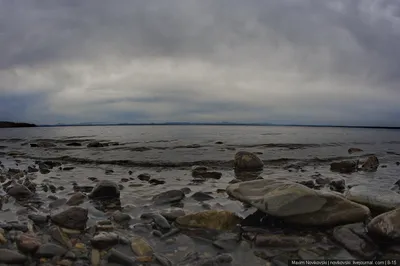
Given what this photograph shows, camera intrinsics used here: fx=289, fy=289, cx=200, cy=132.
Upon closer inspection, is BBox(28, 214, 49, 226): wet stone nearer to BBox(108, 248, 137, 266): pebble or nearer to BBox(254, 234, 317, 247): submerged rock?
BBox(108, 248, 137, 266): pebble

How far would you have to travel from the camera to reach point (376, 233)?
175 inches

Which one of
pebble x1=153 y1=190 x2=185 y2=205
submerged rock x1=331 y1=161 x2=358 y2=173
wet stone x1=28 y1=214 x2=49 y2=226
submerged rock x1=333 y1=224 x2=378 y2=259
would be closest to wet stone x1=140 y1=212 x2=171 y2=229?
pebble x1=153 y1=190 x2=185 y2=205

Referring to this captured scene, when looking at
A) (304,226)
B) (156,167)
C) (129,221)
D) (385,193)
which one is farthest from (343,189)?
(156,167)

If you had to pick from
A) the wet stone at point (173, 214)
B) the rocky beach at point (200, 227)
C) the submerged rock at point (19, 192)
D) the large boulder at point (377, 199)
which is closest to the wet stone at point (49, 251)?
the rocky beach at point (200, 227)

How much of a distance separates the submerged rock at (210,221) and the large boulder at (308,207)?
A: 2.11ft

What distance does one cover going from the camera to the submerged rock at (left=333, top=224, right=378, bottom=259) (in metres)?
4.14

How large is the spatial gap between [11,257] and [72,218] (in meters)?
1.62

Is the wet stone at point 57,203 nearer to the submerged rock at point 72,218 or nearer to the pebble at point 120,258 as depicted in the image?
the submerged rock at point 72,218

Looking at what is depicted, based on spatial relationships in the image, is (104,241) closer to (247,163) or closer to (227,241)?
(227,241)

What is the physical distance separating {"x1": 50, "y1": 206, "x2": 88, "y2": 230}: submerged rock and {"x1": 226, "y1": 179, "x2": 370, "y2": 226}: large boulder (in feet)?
10.9

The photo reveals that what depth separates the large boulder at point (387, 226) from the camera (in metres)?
4.30

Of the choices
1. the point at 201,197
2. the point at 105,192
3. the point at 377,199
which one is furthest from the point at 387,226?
the point at 105,192

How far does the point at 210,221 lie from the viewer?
5398 mm

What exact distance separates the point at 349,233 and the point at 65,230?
4.83 metres
